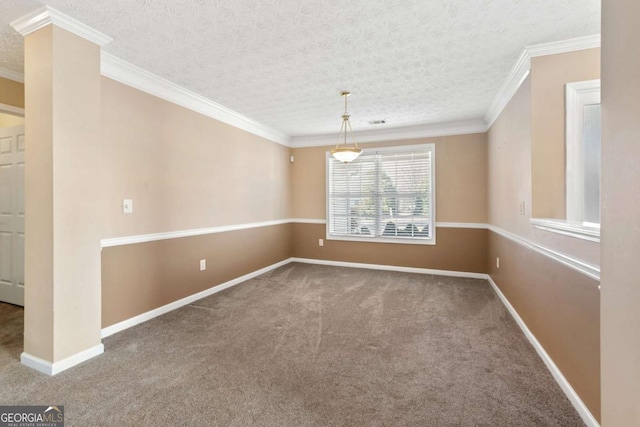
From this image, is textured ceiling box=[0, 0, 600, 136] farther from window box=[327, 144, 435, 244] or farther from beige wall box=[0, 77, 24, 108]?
window box=[327, 144, 435, 244]

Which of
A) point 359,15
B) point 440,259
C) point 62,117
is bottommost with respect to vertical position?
point 440,259

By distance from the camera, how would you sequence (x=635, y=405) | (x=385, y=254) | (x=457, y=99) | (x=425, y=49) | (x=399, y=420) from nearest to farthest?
(x=635, y=405) → (x=399, y=420) → (x=425, y=49) → (x=457, y=99) → (x=385, y=254)

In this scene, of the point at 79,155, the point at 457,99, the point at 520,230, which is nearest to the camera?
the point at 79,155

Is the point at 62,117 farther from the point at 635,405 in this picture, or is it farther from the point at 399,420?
the point at 635,405

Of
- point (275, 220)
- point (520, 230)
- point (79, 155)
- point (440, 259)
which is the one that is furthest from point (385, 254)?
point (79, 155)

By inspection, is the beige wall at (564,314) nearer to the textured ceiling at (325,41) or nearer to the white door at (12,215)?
the textured ceiling at (325,41)

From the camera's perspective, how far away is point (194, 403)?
1.78m

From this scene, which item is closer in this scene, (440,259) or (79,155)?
(79,155)

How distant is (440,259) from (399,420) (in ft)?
11.6

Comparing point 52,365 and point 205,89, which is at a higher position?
point 205,89

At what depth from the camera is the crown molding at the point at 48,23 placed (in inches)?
78.9

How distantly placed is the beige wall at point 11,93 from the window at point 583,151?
502 cm

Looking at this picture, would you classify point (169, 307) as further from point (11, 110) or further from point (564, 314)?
point (564, 314)

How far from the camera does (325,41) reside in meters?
2.34
